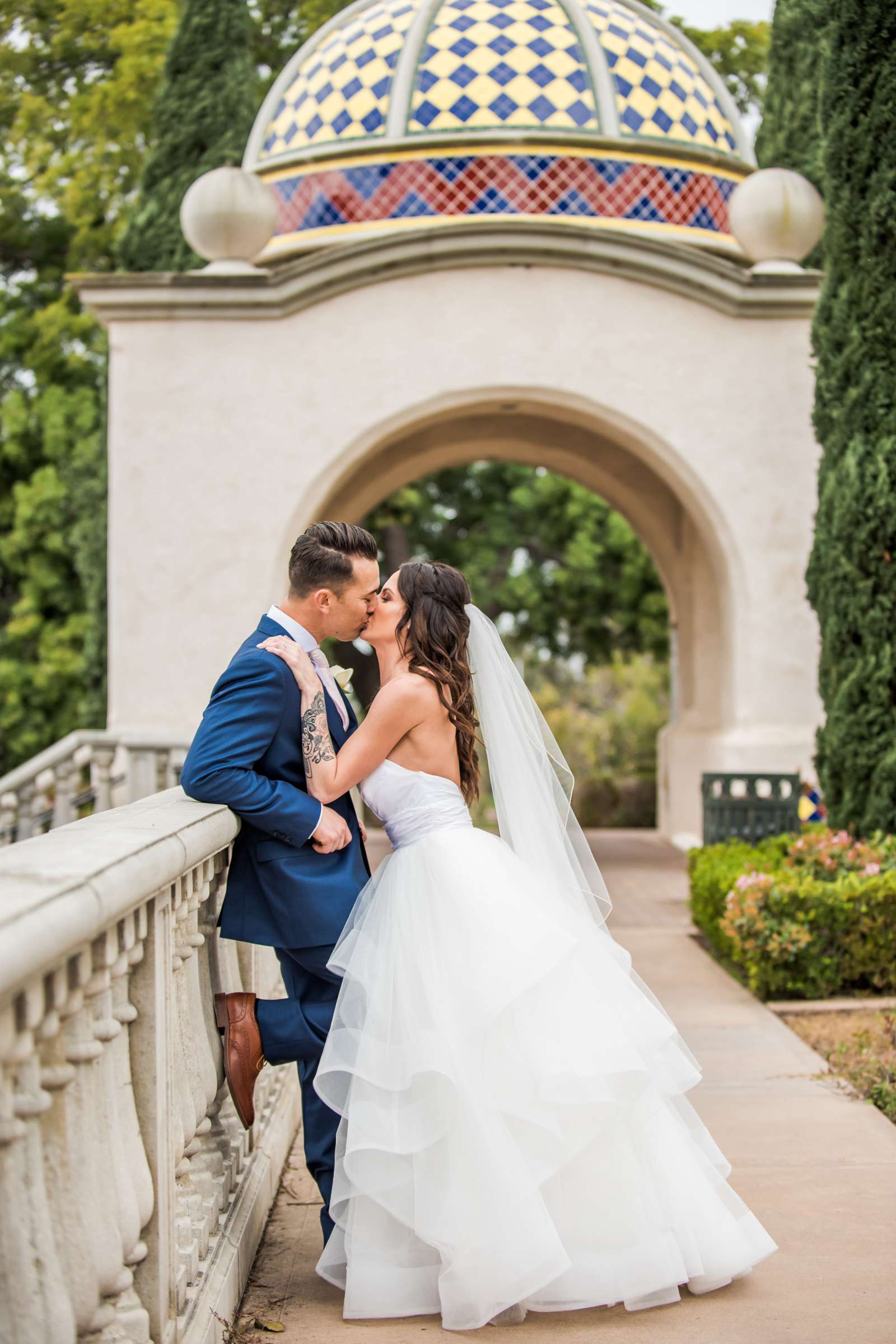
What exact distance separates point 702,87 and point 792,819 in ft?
25.0

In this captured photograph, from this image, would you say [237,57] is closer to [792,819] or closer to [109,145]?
[109,145]

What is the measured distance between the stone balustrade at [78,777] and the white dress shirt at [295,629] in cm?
646

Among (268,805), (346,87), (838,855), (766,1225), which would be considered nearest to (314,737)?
(268,805)

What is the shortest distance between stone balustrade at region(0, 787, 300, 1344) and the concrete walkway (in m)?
0.24

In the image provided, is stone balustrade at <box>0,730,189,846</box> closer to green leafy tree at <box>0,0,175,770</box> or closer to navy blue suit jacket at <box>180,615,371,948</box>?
A: navy blue suit jacket at <box>180,615,371,948</box>

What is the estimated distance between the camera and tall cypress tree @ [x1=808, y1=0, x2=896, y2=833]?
8.52 metres

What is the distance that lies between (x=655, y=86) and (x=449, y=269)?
348 centimetres

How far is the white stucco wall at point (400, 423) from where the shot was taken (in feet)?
36.0

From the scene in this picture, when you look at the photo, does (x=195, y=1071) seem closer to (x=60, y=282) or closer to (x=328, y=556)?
(x=328, y=556)

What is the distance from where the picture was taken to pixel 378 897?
3.66m

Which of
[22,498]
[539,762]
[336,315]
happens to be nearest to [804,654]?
[336,315]

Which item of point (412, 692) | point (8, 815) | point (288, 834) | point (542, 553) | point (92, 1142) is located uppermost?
point (542, 553)

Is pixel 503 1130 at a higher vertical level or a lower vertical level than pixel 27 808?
higher

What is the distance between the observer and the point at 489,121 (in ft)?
40.1
